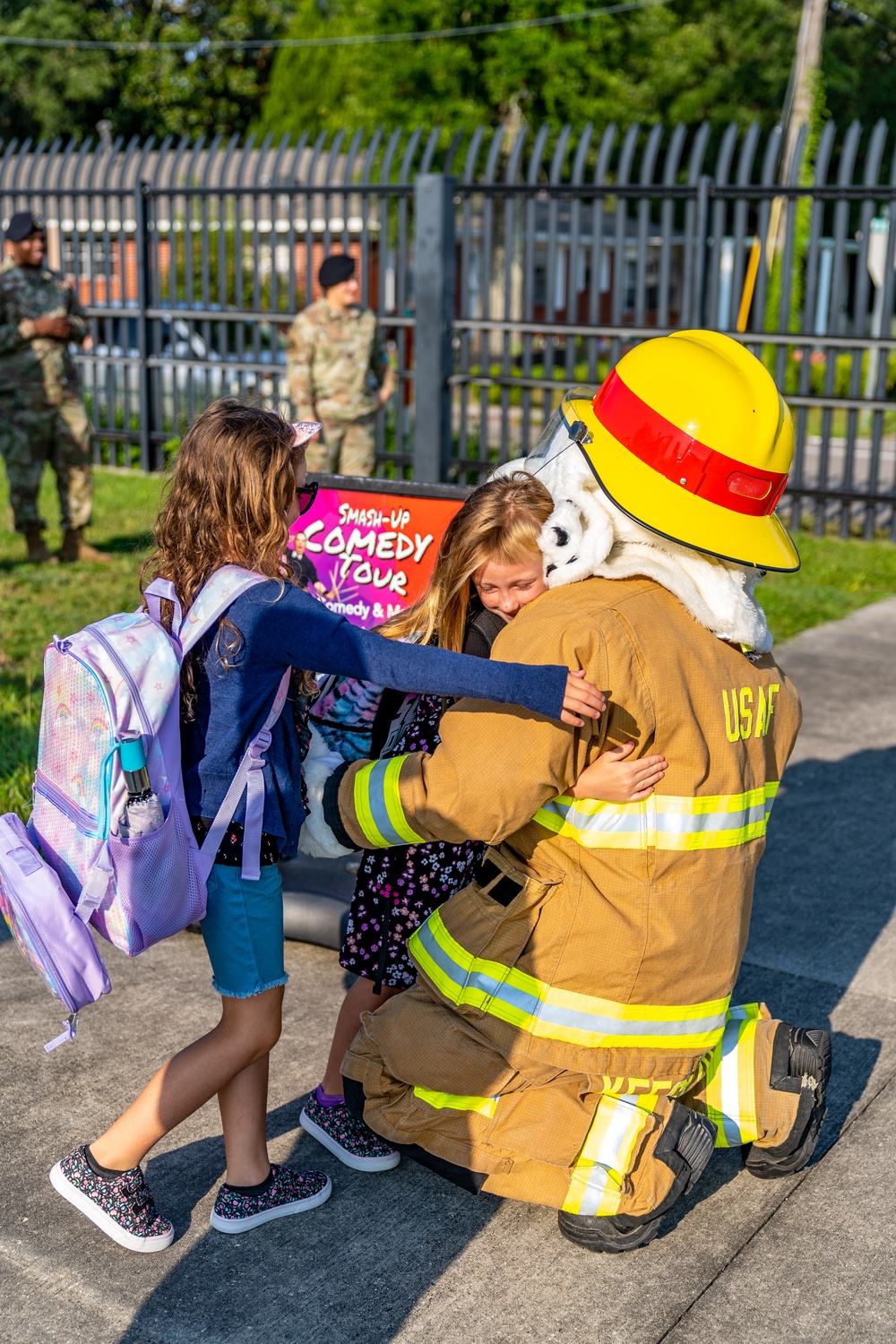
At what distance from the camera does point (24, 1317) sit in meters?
2.39

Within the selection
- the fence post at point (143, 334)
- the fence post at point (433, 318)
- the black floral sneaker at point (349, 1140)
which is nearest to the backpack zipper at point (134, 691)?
the black floral sneaker at point (349, 1140)

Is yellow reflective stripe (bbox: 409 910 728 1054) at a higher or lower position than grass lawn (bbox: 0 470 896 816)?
higher

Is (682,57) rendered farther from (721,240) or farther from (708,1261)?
(708,1261)

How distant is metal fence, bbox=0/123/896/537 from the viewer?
9.40m

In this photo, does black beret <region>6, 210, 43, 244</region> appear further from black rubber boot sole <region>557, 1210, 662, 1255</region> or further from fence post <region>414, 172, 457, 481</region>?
black rubber boot sole <region>557, 1210, 662, 1255</region>

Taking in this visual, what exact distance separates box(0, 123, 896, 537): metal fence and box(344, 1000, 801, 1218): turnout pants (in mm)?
6596

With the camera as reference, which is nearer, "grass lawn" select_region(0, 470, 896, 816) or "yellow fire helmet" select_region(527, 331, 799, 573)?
"yellow fire helmet" select_region(527, 331, 799, 573)

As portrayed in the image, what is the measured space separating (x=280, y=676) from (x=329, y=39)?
123 ft

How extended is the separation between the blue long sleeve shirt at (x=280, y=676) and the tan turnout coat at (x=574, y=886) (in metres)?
0.14

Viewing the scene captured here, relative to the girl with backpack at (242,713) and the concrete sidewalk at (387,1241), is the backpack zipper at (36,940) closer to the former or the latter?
the girl with backpack at (242,713)

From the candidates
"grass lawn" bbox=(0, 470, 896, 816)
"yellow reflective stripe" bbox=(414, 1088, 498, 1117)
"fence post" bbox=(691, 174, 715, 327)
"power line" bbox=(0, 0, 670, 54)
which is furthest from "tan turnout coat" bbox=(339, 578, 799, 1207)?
"power line" bbox=(0, 0, 670, 54)

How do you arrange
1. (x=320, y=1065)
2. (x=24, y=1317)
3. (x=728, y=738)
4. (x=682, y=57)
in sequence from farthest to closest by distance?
(x=682, y=57) → (x=320, y=1065) → (x=728, y=738) → (x=24, y=1317)

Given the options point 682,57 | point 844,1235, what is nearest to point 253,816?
point 844,1235

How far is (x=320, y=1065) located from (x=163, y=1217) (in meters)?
0.71
